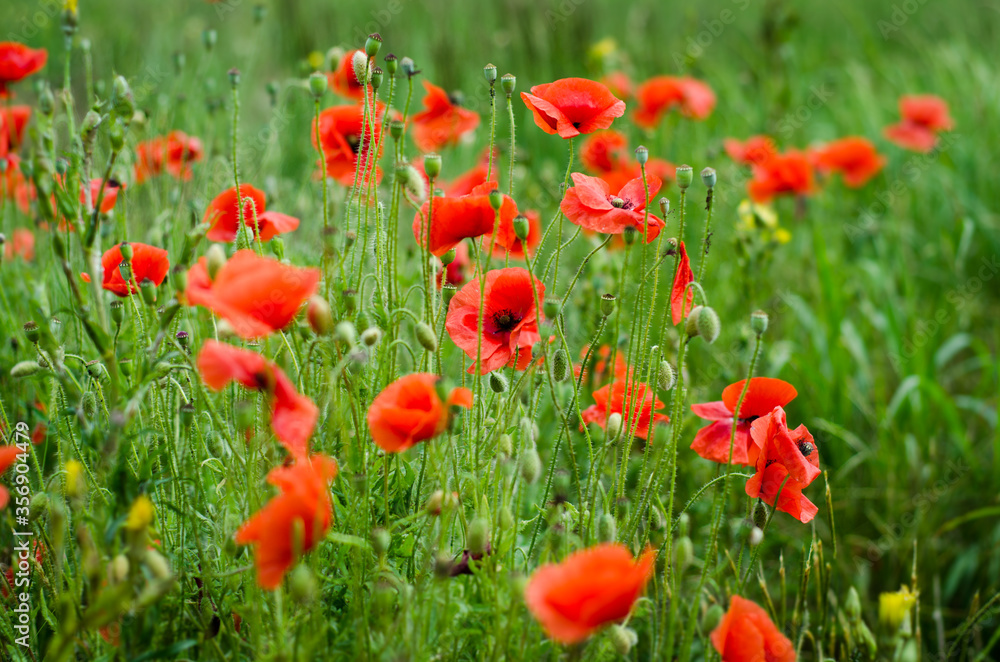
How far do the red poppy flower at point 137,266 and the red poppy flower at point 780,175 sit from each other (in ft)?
7.69

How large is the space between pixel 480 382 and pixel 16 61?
4.85 ft

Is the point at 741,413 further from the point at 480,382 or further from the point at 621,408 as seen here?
the point at 480,382

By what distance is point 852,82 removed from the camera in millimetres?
5027

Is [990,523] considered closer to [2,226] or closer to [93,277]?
[93,277]

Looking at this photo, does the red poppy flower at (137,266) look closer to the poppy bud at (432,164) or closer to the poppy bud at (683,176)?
the poppy bud at (432,164)

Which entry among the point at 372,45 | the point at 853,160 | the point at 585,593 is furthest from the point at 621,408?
the point at 853,160

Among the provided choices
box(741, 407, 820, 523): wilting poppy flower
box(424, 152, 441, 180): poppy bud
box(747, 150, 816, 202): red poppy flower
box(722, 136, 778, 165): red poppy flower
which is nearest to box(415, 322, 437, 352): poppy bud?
box(424, 152, 441, 180): poppy bud

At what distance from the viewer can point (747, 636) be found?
1022 mm

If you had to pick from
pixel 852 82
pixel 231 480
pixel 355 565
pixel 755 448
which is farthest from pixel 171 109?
pixel 852 82

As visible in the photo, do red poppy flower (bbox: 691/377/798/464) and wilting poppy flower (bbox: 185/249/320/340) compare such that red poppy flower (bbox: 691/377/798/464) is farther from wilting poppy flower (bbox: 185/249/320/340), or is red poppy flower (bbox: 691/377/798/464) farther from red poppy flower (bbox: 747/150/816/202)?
red poppy flower (bbox: 747/150/816/202)

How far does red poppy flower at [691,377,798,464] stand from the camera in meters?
1.29

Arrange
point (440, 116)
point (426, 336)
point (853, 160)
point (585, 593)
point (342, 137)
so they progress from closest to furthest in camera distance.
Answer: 1. point (585, 593)
2. point (426, 336)
3. point (342, 137)
4. point (440, 116)
5. point (853, 160)

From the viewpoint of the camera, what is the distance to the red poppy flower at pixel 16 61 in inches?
77.3

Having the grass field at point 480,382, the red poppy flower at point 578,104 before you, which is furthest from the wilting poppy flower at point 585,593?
the red poppy flower at point 578,104
